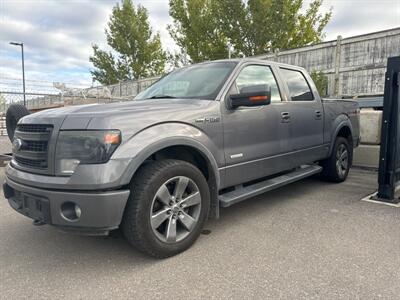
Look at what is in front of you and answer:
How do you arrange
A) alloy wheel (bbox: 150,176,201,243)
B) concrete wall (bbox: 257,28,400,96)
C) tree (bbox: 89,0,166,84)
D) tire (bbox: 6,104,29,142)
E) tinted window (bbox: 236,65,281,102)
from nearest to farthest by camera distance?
1. alloy wheel (bbox: 150,176,201,243)
2. tinted window (bbox: 236,65,281,102)
3. tire (bbox: 6,104,29,142)
4. concrete wall (bbox: 257,28,400,96)
5. tree (bbox: 89,0,166,84)

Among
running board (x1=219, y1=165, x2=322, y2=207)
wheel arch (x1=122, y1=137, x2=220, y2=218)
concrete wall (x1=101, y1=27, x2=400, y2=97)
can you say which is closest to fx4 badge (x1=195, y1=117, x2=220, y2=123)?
wheel arch (x1=122, y1=137, x2=220, y2=218)

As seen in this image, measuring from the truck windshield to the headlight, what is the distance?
48.9 inches

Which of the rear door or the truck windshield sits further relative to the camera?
the rear door

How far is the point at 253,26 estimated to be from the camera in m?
18.9

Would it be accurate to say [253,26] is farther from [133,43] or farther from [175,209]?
[175,209]

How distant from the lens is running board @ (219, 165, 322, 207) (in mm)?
3429

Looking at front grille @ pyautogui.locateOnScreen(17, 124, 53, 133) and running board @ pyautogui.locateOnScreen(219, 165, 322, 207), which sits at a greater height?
front grille @ pyautogui.locateOnScreen(17, 124, 53, 133)

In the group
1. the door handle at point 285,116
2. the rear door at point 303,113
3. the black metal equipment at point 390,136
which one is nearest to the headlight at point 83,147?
the door handle at point 285,116

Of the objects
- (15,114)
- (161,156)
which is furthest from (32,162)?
(15,114)

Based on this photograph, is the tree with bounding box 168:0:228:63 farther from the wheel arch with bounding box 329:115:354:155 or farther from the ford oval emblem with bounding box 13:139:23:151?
the ford oval emblem with bounding box 13:139:23:151

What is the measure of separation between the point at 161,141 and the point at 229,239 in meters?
1.27

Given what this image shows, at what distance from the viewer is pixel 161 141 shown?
281 cm

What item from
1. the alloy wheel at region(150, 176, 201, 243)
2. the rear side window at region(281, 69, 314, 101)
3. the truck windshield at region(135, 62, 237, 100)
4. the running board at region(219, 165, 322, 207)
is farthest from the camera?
the rear side window at region(281, 69, 314, 101)

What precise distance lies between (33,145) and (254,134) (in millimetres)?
2211
